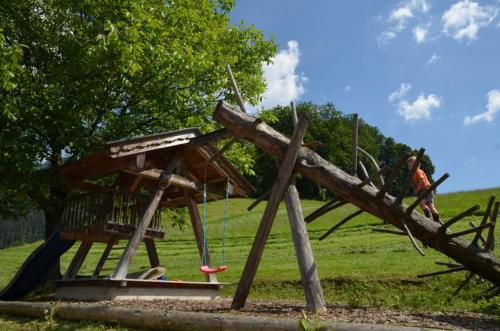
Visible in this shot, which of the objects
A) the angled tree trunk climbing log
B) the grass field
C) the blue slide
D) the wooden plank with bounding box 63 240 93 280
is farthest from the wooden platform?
the angled tree trunk climbing log

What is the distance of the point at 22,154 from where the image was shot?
1298cm

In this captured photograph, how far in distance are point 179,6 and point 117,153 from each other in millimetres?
7384

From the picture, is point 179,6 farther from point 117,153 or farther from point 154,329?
point 154,329

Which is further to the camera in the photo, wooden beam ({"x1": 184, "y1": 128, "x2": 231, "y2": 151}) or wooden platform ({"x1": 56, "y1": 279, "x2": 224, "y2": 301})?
wooden platform ({"x1": 56, "y1": 279, "x2": 224, "y2": 301})

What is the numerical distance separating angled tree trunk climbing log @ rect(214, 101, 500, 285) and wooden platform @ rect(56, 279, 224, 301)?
4.42 m

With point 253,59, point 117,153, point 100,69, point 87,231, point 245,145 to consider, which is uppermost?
point 253,59

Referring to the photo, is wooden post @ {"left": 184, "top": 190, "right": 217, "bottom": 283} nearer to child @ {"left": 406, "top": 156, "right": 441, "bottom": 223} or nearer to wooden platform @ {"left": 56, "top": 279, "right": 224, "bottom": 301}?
wooden platform @ {"left": 56, "top": 279, "right": 224, "bottom": 301}

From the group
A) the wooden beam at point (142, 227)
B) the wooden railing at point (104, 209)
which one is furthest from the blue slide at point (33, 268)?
the wooden beam at point (142, 227)

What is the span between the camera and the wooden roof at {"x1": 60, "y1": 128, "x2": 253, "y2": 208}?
1127cm

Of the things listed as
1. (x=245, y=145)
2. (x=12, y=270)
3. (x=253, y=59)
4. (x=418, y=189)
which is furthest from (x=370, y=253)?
(x=12, y=270)

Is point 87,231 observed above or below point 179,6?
below

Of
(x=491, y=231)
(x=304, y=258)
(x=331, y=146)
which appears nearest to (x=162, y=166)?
(x=304, y=258)

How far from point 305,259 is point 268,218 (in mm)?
934

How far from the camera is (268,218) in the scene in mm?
8617
